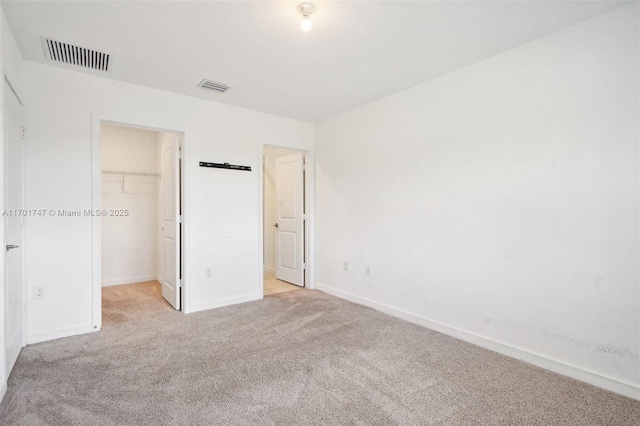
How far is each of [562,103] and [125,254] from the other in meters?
5.84

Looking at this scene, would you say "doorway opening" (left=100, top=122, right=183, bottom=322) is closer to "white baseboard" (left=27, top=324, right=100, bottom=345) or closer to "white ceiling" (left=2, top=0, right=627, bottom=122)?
"white baseboard" (left=27, top=324, right=100, bottom=345)

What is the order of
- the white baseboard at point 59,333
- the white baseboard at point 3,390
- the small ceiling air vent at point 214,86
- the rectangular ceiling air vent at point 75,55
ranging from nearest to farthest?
the white baseboard at point 3,390
the rectangular ceiling air vent at point 75,55
the white baseboard at point 59,333
the small ceiling air vent at point 214,86

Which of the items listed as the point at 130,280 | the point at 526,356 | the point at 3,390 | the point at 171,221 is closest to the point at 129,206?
the point at 130,280

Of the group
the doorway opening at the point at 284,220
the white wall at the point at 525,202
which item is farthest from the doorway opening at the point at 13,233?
the white wall at the point at 525,202

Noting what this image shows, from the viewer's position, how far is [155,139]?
5434 mm

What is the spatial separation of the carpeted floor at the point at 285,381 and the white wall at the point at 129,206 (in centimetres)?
200

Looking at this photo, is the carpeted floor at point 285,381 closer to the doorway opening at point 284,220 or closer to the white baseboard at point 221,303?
the white baseboard at point 221,303

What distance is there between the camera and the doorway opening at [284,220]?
4.99 meters

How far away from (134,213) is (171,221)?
164cm

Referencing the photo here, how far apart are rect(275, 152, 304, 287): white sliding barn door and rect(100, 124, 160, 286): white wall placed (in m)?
2.07

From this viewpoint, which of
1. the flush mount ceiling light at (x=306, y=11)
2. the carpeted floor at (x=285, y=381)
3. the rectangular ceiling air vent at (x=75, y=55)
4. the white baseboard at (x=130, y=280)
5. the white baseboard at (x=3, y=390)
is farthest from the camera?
the white baseboard at (x=130, y=280)

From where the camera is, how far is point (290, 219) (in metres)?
5.26

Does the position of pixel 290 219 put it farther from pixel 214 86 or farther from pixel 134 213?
pixel 134 213

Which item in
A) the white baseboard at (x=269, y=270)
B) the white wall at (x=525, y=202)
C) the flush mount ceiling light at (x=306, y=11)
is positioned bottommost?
the white baseboard at (x=269, y=270)
